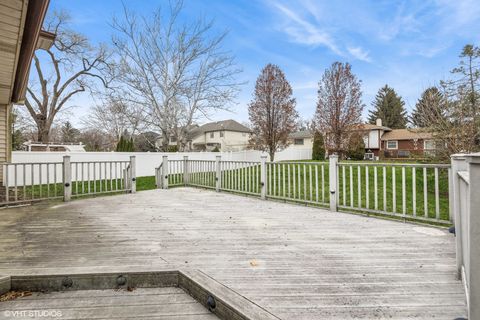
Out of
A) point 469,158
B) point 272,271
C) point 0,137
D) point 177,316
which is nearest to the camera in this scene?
point 469,158

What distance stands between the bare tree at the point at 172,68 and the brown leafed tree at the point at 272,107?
1564 mm

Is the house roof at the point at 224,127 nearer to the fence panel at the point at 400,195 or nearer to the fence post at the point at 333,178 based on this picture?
the fence panel at the point at 400,195

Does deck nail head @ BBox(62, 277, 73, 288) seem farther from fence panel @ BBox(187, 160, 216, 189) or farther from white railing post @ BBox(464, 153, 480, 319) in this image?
fence panel @ BBox(187, 160, 216, 189)

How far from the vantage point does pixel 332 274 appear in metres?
2.19

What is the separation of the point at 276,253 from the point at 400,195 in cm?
650

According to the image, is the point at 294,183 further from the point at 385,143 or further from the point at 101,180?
the point at 385,143

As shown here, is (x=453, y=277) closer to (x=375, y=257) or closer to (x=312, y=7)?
(x=375, y=257)

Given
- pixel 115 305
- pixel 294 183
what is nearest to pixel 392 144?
pixel 294 183

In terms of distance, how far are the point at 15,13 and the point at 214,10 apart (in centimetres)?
1412

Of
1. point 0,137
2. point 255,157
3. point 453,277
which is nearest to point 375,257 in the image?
point 453,277

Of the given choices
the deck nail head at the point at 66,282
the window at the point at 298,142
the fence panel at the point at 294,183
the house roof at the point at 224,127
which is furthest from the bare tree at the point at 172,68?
the window at the point at 298,142

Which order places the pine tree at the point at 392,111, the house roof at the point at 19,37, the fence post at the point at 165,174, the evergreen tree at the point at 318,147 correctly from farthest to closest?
the pine tree at the point at 392,111, the evergreen tree at the point at 318,147, the fence post at the point at 165,174, the house roof at the point at 19,37

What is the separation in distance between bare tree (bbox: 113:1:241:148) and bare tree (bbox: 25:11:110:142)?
10.1ft

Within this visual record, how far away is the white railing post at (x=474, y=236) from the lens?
4.11 ft
